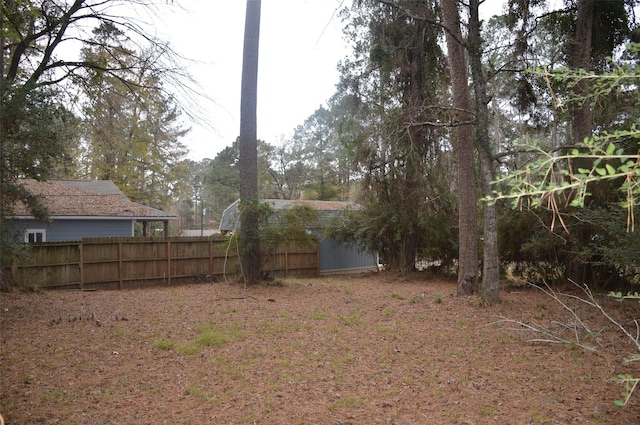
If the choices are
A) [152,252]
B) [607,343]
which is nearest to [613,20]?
[607,343]

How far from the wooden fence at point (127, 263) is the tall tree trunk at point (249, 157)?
0.55 metres

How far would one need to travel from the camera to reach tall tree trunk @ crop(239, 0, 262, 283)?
11023 mm

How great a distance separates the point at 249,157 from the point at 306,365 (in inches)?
275

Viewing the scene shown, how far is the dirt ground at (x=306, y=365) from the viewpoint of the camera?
12.7ft

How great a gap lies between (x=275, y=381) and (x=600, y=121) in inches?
369

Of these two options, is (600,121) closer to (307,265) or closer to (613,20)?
(613,20)

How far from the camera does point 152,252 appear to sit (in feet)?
43.3

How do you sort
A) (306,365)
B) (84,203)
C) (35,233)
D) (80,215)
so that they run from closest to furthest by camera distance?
(306,365)
(35,233)
(80,215)
(84,203)

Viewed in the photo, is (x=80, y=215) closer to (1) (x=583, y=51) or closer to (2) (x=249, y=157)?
(2) (x=249, y=157)

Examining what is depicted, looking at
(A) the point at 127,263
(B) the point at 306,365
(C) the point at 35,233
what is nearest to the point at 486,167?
(B) the point at 306,365

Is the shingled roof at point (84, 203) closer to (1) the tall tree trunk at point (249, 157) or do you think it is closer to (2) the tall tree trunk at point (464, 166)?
(1) the tall tree trunk at point (249, 157)

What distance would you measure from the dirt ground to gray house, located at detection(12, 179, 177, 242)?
6.86m

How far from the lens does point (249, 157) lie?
11.1m

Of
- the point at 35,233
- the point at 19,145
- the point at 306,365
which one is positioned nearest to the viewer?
the point at 306,365
